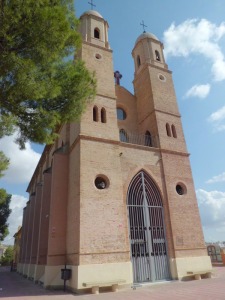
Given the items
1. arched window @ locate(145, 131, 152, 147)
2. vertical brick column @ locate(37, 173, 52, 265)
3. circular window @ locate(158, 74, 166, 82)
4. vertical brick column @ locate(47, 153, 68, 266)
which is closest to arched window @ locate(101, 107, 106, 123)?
vertical brick column @ locate(47, 153, 68, 266)

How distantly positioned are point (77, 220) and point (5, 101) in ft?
19.1

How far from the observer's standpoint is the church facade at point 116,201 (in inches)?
409

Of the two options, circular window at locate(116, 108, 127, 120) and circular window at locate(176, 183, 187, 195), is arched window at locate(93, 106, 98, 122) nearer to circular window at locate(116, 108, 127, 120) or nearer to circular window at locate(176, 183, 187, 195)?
circular window at locate(116, 108, 127, 120)

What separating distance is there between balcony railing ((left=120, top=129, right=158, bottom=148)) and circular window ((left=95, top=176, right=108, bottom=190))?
4560mm

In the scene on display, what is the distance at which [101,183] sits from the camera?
11.8 meters

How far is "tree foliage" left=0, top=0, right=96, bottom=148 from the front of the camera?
615 cm

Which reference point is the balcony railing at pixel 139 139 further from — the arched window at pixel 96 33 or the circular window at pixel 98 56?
the arched window at pixel 96 33

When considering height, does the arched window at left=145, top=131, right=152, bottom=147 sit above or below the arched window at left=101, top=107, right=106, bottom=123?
below

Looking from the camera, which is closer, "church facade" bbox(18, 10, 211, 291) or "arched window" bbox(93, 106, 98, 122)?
"church facade" bbox(18, 10, 211, 291)

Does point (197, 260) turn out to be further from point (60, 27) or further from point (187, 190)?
point (60, 27)

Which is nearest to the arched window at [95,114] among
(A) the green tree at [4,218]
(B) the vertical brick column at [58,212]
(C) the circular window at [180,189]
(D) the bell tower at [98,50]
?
(D) the bell tower at [98,50]

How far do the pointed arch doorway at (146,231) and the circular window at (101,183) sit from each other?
1.42 metres

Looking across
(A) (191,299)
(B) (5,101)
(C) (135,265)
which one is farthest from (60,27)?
(C) (135,265)

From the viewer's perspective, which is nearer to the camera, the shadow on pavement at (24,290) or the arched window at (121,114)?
the shadow on pavement at (24,290)
